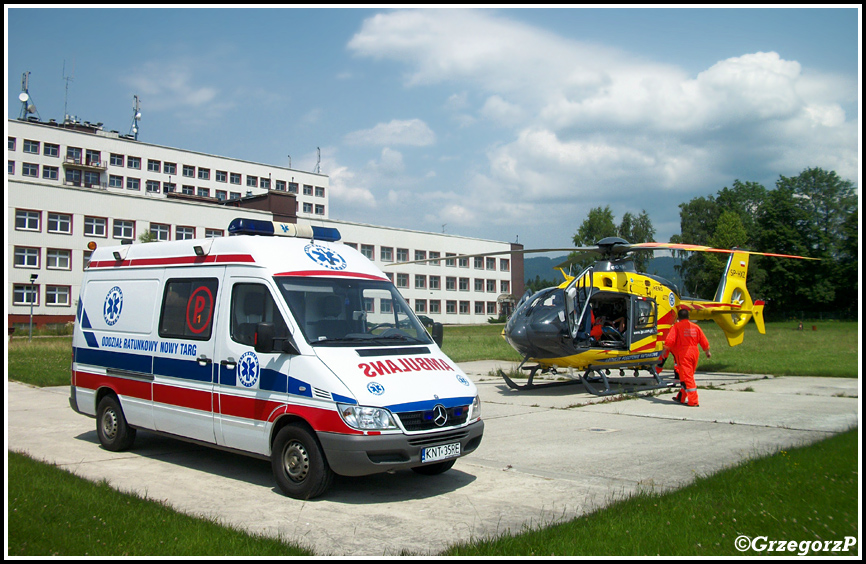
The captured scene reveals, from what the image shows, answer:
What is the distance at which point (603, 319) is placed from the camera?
50.2 feet

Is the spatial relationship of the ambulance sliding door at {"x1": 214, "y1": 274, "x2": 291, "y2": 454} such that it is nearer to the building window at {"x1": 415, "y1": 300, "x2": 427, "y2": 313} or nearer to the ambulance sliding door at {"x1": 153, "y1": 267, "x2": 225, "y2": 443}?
the ambulance sliding door at {"x1": 153, "y1": 267, "x2": 225, "y2": 443}

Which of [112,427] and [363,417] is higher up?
[363,417]

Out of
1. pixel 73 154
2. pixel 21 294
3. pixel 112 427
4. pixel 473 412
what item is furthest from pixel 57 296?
pixel 473 412

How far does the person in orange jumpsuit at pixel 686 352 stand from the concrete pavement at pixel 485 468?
36cm

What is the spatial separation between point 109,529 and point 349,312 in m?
3.23

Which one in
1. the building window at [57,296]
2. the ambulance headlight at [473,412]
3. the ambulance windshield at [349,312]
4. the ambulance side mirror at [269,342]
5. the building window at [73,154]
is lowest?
the ambulance headlight at [473,412]

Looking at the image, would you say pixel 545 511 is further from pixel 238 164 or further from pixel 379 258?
pixel 238 164

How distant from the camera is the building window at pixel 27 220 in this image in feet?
173

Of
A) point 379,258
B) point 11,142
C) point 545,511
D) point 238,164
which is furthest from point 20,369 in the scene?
point 238,164

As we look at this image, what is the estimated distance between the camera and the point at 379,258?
71562mm

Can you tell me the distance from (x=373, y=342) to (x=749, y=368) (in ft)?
56.4

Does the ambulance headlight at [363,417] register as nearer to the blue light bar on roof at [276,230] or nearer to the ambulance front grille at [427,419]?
the ambulance front grille at [427,419]

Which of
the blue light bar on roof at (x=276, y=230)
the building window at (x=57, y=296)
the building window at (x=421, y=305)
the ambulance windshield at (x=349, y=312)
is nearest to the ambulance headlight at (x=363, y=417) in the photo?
the ambulance windshield at (x=349, y=312)

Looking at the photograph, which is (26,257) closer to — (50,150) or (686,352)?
(50,150)
